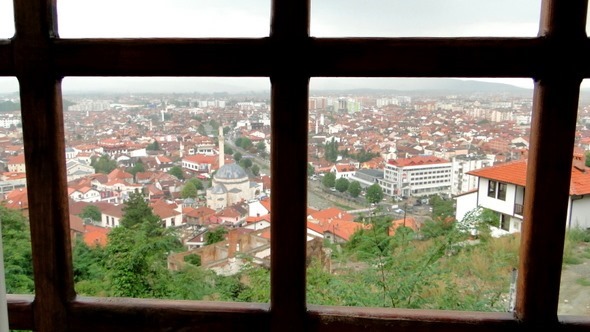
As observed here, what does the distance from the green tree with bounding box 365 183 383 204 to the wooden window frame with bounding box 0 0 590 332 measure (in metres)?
0.22

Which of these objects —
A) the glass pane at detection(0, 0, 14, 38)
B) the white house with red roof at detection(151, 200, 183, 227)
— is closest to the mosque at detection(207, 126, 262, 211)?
the white house with red roof at detection(151, 200, 183, 227)

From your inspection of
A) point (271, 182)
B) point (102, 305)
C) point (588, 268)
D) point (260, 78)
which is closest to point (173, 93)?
point (260, 78)

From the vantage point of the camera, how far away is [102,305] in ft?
4.45

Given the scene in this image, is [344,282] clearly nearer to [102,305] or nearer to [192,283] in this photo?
[192,283]

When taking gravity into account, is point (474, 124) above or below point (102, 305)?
above

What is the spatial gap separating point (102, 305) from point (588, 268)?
1.40 meters

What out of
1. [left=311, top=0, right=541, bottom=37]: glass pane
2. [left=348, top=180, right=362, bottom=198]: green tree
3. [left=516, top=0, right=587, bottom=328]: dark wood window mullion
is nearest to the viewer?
[left=516, top=0, right=587, bottom=328]: dark wood window mullion

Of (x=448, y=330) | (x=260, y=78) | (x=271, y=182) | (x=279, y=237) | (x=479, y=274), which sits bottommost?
(x=448, y=330)

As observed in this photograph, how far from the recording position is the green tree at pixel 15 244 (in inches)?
55.4

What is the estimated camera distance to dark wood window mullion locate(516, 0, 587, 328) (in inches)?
44.1

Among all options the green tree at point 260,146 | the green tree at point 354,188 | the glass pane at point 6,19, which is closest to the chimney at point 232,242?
the green tree at point 260,146

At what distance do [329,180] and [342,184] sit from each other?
0.13 ft

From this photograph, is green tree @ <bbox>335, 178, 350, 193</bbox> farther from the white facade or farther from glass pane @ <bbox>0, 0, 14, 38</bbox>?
glass pane @ <bbox>0, 0, 14, 38</bbox>

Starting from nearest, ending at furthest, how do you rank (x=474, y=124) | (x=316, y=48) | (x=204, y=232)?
(x=316, y=48), (x=474, y=124), (x=204, y=232)
